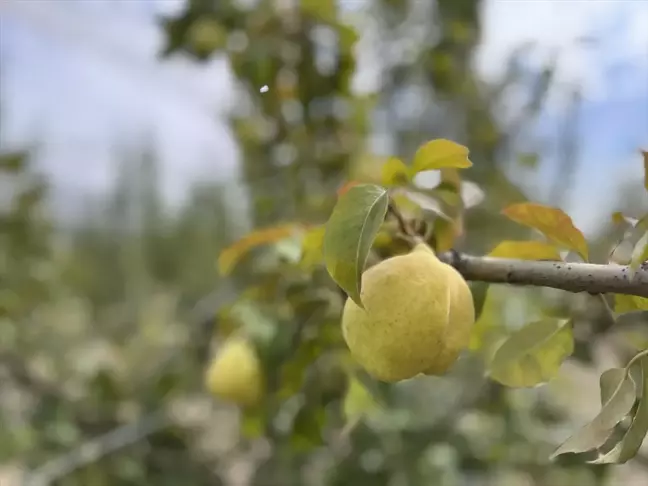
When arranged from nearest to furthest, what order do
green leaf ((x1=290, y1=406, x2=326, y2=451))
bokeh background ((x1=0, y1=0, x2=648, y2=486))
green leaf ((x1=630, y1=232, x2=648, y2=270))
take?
green leaf ((x1=630, y1=232, x2=648, y2=270)), green leaf ((x1=290, y1=406, x2=326, y2=451)), bokeh background ((x1=0, y1=0, x2=648, y2=486))

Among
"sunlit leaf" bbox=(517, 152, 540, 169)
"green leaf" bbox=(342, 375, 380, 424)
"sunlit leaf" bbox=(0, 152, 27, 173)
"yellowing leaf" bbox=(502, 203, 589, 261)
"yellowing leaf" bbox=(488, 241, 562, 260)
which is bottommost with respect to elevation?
"sunlit leaf" bbox=(517, 152, 540, 169)

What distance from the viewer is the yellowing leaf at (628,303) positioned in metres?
0.26

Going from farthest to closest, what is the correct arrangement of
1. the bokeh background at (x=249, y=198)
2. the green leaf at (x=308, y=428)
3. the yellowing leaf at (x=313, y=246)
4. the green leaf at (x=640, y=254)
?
the bokeh background at (x=249, y=198) < the green leaf at (x=308, y=428) < the yellowing leaf at (x=313, y=246) < the green leaf at (x=640, y=254)

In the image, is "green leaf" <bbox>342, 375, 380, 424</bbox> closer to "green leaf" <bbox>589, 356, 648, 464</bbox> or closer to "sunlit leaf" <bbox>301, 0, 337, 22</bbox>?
"green leaf" <bbox>589, 356, 648, 464</bbox>

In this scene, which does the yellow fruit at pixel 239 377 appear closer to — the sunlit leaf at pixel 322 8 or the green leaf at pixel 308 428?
the green leaf at pixel 308 428

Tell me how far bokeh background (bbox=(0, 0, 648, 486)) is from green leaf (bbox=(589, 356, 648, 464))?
0.21 metres

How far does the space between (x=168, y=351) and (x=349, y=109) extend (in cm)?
47

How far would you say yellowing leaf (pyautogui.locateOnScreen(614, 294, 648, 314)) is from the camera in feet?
0.87

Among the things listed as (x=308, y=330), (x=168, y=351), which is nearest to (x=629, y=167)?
(x=308, y=330)

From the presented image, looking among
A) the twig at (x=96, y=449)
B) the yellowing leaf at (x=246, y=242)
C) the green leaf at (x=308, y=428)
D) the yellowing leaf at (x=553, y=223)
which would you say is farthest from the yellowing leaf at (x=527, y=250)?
the twig at (x=96, y=449)

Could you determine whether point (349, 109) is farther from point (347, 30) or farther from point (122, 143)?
point (122, 143)

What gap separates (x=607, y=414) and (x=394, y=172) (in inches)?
5.3

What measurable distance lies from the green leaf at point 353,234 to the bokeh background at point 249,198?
0.56 feet

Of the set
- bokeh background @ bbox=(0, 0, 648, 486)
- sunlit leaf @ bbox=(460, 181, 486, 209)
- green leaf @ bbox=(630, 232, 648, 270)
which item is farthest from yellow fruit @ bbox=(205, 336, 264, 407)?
green leaf @ bbox=(630, 232, 648, 270)
